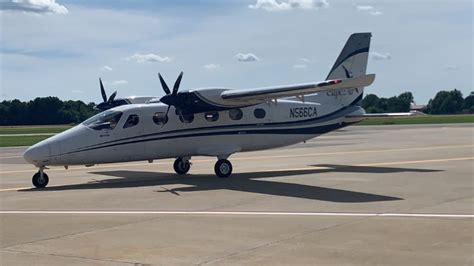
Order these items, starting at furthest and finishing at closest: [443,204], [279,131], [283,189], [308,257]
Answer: [279,131]
[283,189]
[443,204]
[308,257]

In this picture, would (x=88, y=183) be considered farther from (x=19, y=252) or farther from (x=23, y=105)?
(x=23, y=105)

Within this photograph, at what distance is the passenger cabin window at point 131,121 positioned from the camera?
19.7m

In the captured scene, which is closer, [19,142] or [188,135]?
[188,135]

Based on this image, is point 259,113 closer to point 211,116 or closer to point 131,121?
point 211,116

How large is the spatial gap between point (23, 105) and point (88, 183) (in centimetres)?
10327

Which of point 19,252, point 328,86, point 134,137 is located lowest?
point 19,252

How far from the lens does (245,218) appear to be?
38.8 ft

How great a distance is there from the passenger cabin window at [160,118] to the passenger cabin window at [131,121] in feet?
2.19

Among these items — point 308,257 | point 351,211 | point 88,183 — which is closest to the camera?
point 308,257

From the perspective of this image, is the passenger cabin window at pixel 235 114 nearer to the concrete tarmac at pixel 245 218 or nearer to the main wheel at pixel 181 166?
the concrete tarmac at pixel 245 218

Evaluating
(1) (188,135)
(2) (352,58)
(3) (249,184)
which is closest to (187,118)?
(1) (188,135)

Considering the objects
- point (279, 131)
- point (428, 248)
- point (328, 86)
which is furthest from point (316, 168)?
point (428, 248)

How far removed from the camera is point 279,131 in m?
22.6

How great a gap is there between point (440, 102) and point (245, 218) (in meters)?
190
